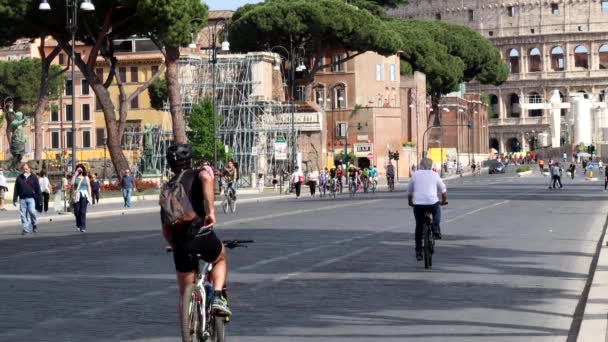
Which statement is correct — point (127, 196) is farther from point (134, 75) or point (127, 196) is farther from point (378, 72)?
point (378, 72)

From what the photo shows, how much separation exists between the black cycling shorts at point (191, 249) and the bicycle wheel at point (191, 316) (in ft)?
0.67

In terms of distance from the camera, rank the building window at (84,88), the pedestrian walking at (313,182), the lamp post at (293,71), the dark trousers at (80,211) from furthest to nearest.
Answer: the building window at (84,88)
the lamp post at (293,71)
the pedestrian walking at (313,182)
the dark trousers at (80,211)

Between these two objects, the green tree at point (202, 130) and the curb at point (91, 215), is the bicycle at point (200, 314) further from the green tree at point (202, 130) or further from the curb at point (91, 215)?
the green tree at point (202, 130)

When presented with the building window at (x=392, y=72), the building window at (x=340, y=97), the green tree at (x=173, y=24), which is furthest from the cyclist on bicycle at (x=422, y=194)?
the building window at (x=392, y=72)

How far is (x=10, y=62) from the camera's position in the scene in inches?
4031

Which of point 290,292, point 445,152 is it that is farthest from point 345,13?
point 290,292

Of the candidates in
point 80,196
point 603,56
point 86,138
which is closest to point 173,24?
point 80,196

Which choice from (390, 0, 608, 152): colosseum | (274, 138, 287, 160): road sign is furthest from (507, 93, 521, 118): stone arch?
(274, 138, 287, 160): road sign

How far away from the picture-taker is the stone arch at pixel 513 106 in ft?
630

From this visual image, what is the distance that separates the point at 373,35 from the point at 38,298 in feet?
258

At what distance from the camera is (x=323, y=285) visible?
625 inches

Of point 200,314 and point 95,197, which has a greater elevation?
point 200,314

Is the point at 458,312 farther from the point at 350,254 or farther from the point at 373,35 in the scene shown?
the point at 373,35

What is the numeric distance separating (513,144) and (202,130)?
11866 cm
